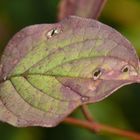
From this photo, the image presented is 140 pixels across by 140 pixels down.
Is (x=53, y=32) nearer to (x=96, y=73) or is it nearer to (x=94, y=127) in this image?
(x=96, y=73)

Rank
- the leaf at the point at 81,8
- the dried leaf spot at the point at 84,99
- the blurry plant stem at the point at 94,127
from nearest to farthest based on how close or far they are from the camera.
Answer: the dried leaf spot at the point at 84,99 → the leaf at the point at 81,8 → the blurry plant stem at the point at 94,127

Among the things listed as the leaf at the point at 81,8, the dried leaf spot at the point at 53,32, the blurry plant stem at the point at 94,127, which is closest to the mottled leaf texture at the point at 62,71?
the dried leaf spot at the point at 53,32

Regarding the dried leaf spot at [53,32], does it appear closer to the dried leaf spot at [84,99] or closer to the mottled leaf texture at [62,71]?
the mottled leaf texture at [62,71]

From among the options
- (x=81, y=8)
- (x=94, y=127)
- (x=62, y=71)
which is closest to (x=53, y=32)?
(x=62, y=71)

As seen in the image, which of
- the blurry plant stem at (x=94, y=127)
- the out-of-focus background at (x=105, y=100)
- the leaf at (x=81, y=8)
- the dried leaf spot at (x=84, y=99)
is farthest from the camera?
the out-of-focus background at (x=105, y=100)

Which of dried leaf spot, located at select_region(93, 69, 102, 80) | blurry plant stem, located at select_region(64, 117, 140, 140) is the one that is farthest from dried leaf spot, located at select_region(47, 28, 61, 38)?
blurry plant stem, located at select_region(64, 117, 140, 140)

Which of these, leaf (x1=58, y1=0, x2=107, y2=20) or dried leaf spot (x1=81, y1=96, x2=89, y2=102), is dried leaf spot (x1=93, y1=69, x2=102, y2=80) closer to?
dried leaf spot (x1=81, y1=96, x2=89, y2=102)

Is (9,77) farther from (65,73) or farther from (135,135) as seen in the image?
(135,135)
